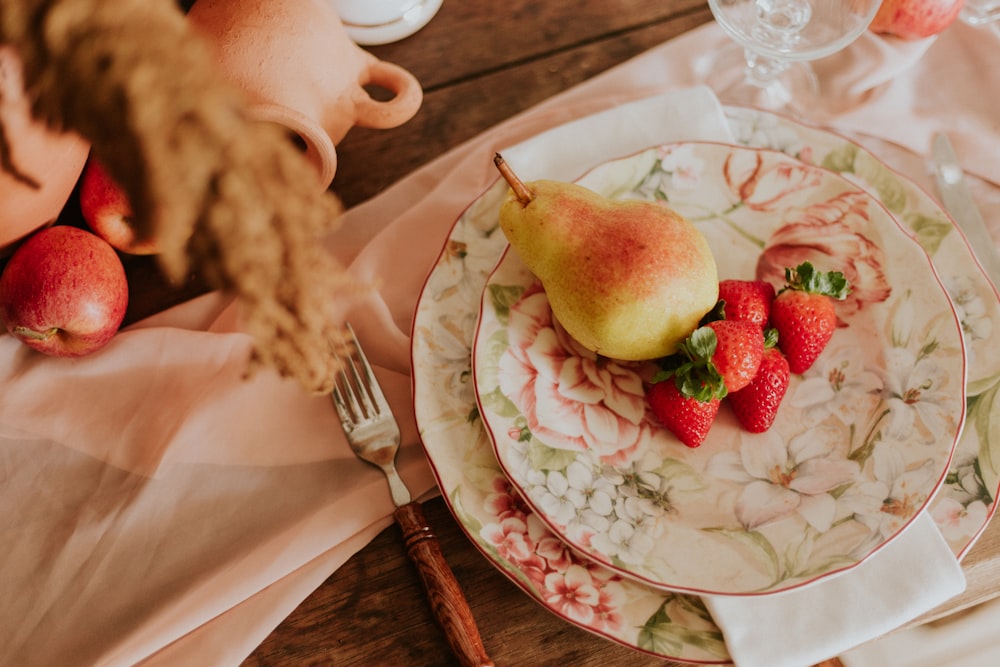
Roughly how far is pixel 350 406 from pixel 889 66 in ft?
2.01

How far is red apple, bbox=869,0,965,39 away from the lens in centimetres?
70

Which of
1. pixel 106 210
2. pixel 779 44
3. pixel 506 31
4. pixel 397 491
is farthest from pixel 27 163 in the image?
pixel 779 44

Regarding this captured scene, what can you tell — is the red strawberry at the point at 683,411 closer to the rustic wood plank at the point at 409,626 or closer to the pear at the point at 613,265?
the pear at the point at 613,265

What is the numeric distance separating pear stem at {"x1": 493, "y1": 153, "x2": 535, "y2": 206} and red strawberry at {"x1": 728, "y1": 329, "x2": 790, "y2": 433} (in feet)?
0.70

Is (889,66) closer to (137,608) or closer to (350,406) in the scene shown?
(350,406)

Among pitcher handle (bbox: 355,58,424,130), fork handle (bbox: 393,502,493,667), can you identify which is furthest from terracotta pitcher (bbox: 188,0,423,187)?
fork handle (bbox: 393,502,493,667)

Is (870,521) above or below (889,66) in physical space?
below

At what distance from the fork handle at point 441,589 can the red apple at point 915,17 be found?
25.3 inches

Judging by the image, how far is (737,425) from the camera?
0.58m

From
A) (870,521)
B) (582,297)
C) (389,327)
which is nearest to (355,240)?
(389,327)

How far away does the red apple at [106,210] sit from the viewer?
1.95 feet

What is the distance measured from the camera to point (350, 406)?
604 millimetres

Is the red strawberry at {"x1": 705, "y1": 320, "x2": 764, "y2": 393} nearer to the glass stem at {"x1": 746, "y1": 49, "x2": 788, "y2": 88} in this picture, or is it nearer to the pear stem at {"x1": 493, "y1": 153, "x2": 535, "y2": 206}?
the pear stem at {"x1": 493, "y1": 153, "x2": 535, "y2": 206}

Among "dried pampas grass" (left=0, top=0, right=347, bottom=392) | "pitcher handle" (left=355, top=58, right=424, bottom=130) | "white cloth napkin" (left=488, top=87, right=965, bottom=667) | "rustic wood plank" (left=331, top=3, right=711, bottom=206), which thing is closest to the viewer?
"dried pampas grass" (left=0, top=0, right=347, bottom=392)
